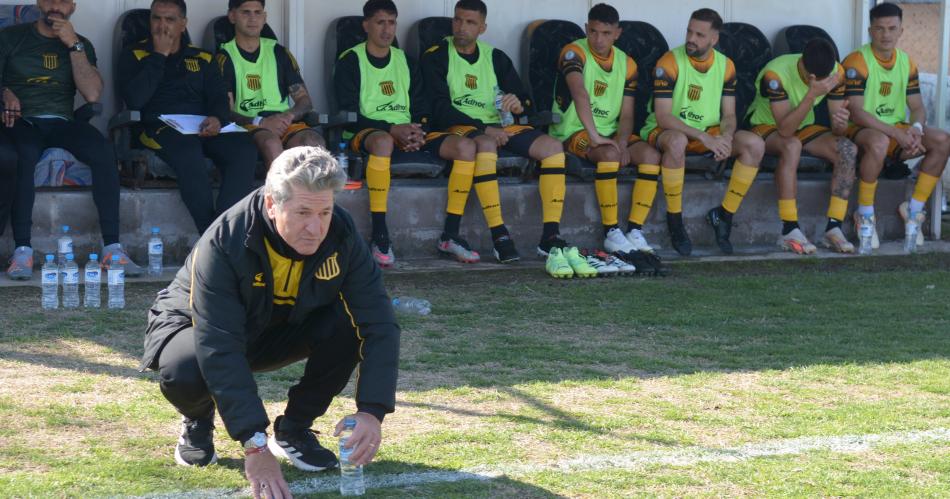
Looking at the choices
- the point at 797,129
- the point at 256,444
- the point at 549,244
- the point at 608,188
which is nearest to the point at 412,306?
the point at 549,244

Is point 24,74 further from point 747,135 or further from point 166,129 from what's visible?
point 747,135

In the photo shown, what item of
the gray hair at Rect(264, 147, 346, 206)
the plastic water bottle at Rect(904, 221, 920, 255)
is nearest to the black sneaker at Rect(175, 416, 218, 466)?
the gray hair at Rect(264, 147, 346, 206)

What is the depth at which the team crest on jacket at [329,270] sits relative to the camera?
382 cm

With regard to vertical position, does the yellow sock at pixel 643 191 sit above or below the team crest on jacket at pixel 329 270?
below

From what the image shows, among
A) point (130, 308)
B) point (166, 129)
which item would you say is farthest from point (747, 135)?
point (130, 308)

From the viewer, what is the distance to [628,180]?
30.8 ft

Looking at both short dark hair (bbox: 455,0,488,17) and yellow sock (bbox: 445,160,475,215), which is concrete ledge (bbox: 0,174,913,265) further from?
short dark hair (bbox: 455,0,488,17)

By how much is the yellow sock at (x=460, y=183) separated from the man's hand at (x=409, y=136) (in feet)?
0.88

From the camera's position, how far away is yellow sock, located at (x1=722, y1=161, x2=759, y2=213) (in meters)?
9.27

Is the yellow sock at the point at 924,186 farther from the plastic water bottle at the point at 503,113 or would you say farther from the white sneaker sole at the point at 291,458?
the white sneaker sole at the point at 291,458

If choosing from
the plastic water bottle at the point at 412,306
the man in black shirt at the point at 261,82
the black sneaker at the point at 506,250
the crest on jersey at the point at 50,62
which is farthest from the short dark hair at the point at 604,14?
the crest on jersey at the point at 50,62

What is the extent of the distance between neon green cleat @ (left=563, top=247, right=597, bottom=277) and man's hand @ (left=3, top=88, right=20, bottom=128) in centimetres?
332

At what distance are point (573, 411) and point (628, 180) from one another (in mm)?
4609

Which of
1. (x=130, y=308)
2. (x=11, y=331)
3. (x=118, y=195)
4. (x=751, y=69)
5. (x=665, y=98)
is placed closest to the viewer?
(x=11, y=331)
